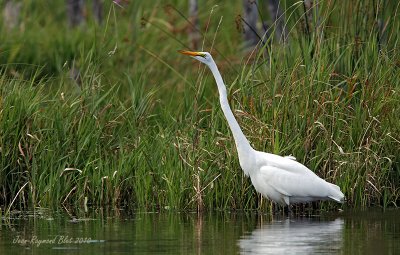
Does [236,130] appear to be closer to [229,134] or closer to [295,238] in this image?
[229,134]

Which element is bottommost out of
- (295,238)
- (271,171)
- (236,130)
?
(295,238)

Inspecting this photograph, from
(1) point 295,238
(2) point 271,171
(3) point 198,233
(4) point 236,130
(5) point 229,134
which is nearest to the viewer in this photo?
(1) point 295,238

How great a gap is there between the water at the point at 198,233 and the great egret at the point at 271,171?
22 cm

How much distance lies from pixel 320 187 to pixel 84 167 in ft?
7.14

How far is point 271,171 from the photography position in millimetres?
9297

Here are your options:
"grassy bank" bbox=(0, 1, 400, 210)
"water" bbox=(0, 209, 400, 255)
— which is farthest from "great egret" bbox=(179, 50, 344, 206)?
"grassy bank" bbox=(0, 1, 400, 210)

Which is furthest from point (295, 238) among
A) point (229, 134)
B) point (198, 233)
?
point (229, 134)

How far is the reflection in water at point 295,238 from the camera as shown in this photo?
7.34 m

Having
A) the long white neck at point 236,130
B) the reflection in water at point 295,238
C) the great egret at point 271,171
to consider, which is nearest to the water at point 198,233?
the reflection in water at point 295,238

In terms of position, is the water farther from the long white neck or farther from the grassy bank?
the long white neck

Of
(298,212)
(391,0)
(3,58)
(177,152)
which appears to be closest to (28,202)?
(177,152)

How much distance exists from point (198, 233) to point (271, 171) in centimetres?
130

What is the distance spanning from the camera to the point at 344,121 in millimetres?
9727

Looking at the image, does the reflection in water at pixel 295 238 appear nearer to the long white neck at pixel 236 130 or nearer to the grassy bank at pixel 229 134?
the long white neck at pixel 236 130
